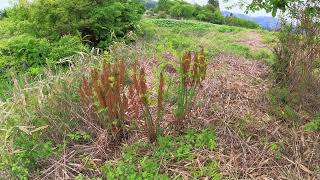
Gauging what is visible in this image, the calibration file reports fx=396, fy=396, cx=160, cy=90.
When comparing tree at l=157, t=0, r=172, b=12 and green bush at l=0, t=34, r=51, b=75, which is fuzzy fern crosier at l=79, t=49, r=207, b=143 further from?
tree at l=157, t=0, r=172, b=12

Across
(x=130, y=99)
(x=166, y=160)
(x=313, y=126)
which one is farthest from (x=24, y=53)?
→ (x=313, y=126)

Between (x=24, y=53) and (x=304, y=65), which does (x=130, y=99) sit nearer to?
(x=304, y=65)

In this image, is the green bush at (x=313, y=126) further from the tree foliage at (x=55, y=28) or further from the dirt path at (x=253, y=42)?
the dirt path at (x=253, y=42)

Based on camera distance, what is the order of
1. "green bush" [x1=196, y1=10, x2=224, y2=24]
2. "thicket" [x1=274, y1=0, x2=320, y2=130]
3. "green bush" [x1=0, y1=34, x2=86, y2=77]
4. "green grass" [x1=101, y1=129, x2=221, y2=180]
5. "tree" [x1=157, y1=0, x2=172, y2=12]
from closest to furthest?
"green grass" [x1=101, y1=129, x2=221, y2=180], "thicket" [x1=274, y1=0, x2=320, y2=130], "green bush" [x1=0, y1=34, x2=86, y2=77], "green bush" [x1=196, y1=10, x2=224, y2=24], "tree" [x1=157, y1=0, x2=172, y2=12]

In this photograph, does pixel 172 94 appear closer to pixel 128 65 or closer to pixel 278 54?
pixel 128 65

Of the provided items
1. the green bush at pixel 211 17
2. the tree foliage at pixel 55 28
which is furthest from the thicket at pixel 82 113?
the green bush at pixel 211 17

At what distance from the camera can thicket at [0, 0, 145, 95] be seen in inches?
242

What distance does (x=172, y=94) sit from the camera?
167 inches

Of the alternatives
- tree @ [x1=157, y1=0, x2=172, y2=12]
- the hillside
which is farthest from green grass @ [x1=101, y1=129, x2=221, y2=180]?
tree @ [x1=157, y1=0, x2=172, y2=12]

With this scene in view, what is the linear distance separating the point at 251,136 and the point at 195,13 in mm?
16459

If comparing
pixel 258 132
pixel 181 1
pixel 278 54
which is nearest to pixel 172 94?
pixel 258 132

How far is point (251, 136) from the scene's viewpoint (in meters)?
3.76

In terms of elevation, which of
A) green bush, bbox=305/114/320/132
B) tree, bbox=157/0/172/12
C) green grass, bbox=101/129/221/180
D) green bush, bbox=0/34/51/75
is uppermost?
tree, bbox=157/0/172/12

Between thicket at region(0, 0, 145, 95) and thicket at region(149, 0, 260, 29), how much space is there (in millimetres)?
11355
